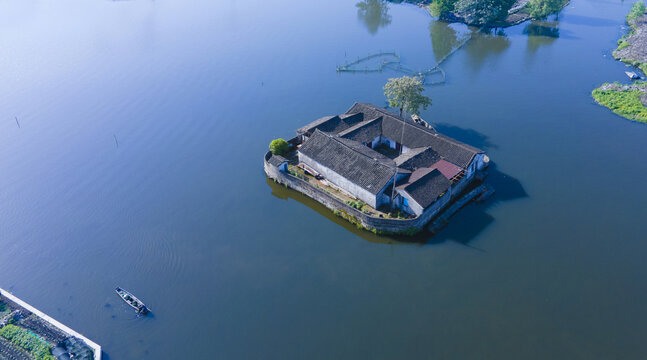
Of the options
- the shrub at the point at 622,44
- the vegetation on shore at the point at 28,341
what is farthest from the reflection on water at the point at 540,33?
the vegetation on shore at the point at 28,341

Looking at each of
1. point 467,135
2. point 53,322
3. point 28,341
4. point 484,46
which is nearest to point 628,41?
point 484,46

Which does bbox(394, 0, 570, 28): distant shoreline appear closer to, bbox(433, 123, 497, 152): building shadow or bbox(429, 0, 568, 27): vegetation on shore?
bbox(429, 0, 568, 27): vegetation on shore

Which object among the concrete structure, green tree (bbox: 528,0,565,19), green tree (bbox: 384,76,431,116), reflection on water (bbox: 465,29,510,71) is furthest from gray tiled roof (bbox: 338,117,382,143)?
green tree (bbox: 528,0,565,19)

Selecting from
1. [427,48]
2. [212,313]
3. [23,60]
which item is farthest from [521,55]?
[23,60]

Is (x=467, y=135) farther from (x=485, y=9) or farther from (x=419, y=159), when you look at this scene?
(x=485, y=9)

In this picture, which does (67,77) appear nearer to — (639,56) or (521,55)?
(521,55)

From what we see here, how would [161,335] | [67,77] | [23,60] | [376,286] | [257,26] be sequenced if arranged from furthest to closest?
1. [257,26]
2. [23,60]
3. [67,77]
4. [376,286]
5. [161,335]

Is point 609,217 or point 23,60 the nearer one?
point 609,217
